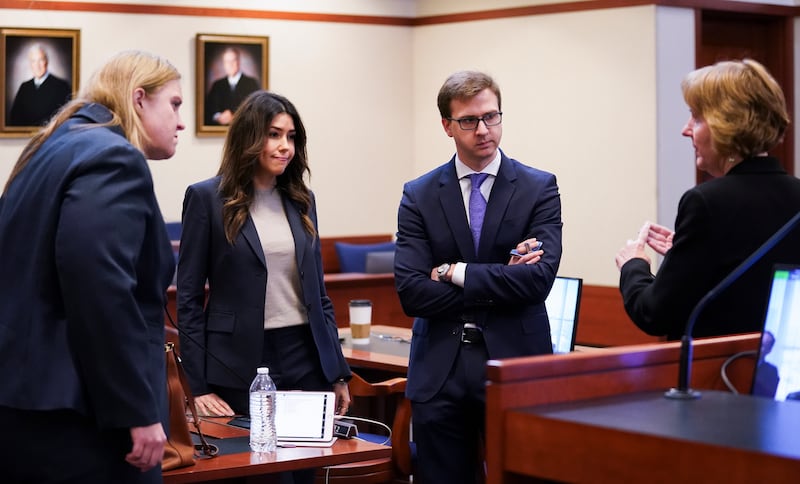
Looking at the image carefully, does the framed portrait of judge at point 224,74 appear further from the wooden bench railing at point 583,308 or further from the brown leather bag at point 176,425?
the brown leather bag at point 176,425

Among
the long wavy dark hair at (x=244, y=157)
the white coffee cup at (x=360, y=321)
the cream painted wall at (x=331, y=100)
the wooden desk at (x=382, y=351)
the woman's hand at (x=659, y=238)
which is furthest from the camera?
the cream painted wall at (x=331, y=100)

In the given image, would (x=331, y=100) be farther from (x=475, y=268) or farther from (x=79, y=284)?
(x=79, y=284)

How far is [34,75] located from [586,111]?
4293 millimetres

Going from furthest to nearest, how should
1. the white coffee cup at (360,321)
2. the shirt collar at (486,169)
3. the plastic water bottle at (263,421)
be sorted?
the white coffee cup at (360,321), the shirt collar at (486,169), the plastic water bottle at (263,421)

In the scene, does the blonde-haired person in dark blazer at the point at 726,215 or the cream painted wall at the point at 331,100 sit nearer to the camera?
the blonde-haired person in dark blazer at the point at 726,215

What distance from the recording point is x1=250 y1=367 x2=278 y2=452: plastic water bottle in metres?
3.02

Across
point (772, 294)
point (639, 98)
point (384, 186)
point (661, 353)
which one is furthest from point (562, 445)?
point (384, 186)

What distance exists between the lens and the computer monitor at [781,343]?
6.85ft

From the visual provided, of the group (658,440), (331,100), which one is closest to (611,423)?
(658,440)

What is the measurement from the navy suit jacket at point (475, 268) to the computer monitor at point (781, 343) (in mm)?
1103

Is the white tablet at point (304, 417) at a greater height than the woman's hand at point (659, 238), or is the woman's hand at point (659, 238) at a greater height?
the woman's hand at point (659, 238)

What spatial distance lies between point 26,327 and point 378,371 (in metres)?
2.71

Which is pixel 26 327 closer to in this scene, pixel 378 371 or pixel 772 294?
pixel 772 294

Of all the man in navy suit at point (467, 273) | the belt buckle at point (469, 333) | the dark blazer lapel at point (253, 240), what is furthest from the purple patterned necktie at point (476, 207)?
the dark blazer lapel at point (253, 240)
